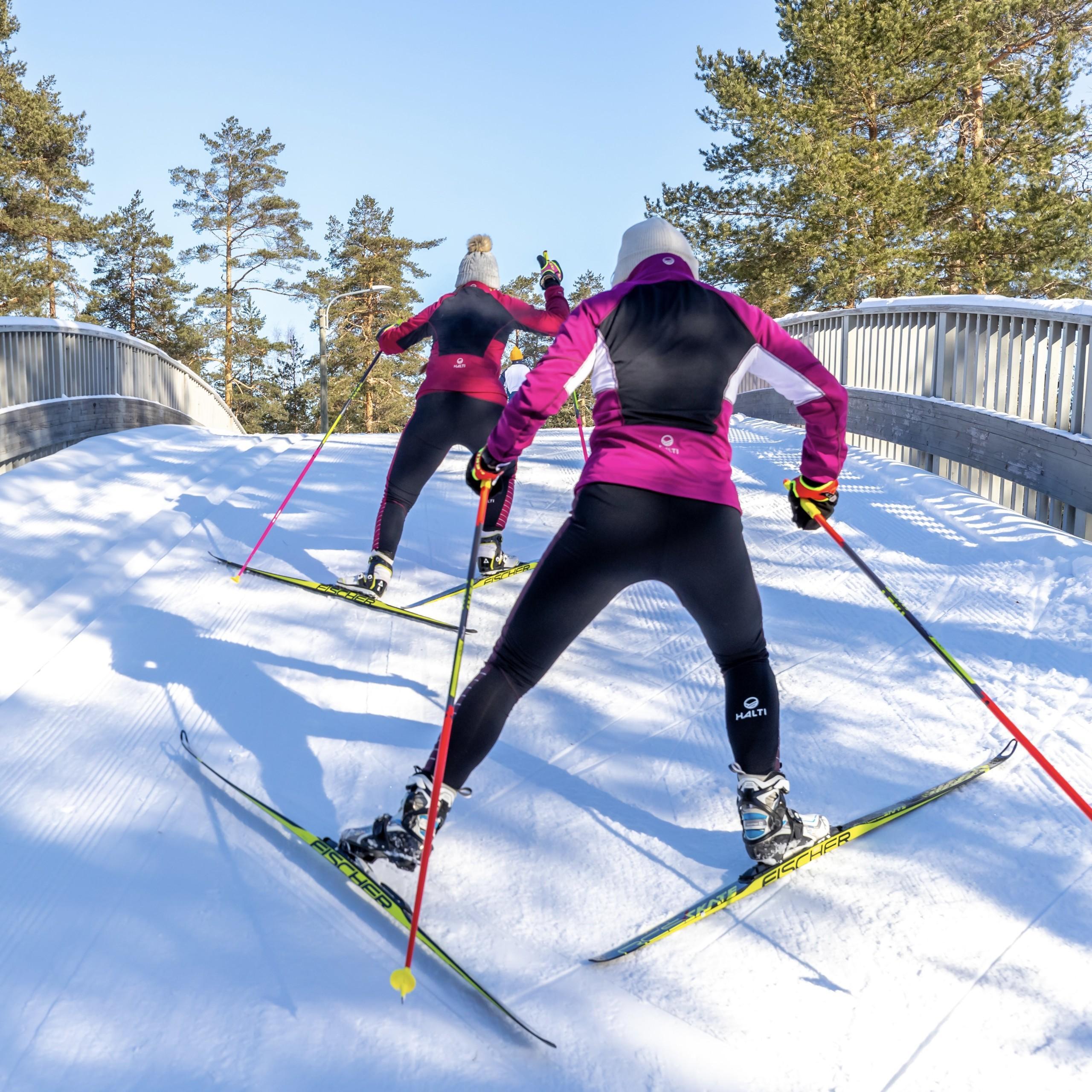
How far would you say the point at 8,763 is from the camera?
3.17 metres

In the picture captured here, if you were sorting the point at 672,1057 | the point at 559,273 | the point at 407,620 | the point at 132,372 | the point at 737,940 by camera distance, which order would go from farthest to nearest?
the point at 132,372 < the point at 559,273 < the point at 407,620 < the point at 737,940 < the point at 672,1057

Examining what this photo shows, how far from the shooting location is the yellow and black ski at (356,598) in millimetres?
4652

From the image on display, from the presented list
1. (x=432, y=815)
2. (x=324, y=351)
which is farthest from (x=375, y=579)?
(x=324, y=351)

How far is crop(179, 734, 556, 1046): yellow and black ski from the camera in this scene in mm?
2156

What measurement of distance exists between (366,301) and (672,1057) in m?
41.0

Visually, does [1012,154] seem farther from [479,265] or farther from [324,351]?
[479,265]

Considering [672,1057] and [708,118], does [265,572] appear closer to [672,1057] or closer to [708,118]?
[672,1057]

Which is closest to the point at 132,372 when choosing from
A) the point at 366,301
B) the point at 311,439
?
the point at 311,439

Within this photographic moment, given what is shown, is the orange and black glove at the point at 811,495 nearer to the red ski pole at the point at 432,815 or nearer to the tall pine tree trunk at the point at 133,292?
the red ski pole at the point at 432,815

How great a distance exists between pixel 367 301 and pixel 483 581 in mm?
37668

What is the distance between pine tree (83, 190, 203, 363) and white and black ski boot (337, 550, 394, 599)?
3735 cm

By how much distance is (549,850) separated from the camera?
2795 mm

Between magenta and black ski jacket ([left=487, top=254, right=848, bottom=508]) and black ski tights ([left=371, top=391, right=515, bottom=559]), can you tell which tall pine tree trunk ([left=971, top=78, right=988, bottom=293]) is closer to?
black ski tights ([left=371, top=391, right=515, bottom=559])

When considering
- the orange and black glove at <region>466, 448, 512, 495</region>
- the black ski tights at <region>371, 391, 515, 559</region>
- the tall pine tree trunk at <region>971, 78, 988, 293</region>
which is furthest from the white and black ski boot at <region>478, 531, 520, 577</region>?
the tall pine tree trunk at <region>971, 78, 988, 293</region>
